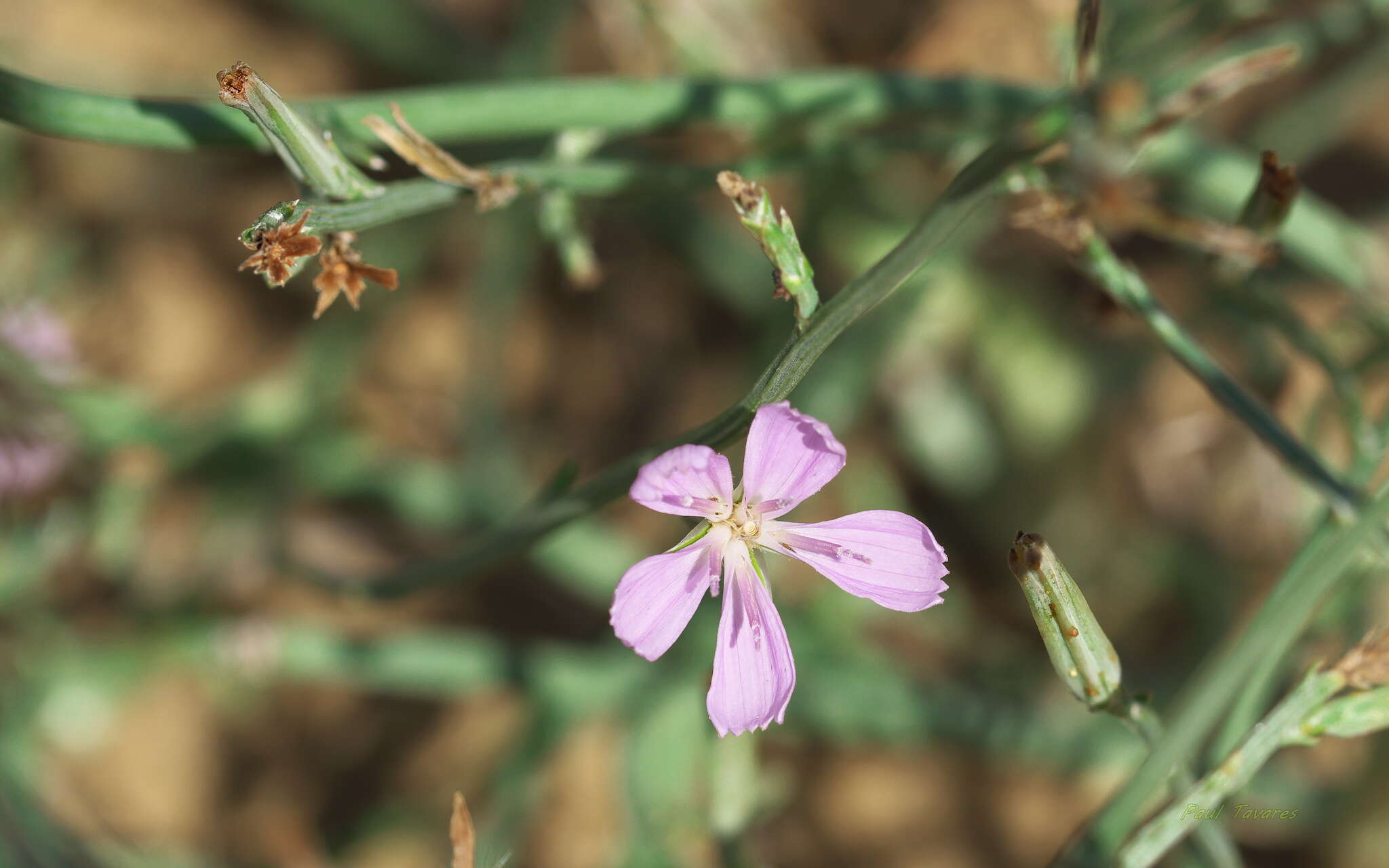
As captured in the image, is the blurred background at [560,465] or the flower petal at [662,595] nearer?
the flower petal at [662,595]

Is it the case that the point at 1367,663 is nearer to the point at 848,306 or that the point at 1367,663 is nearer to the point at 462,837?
the point at 848,306

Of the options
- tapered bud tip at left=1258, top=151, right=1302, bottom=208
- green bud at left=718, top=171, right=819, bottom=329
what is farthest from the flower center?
tapered bud tip at left=1258, top=151, right=1302, bottom=208

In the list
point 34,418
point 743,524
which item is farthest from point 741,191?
point 34,418

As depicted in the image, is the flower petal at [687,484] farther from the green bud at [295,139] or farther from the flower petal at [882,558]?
the green bud at [295,139]

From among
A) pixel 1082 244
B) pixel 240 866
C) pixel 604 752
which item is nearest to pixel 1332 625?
pixel 1082 244

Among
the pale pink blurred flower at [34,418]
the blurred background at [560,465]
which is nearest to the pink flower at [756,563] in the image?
the blurred background at [560,465]

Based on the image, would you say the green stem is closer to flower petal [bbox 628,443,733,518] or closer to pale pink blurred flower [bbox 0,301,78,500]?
flower petal [bbox 628,443,733,518]
